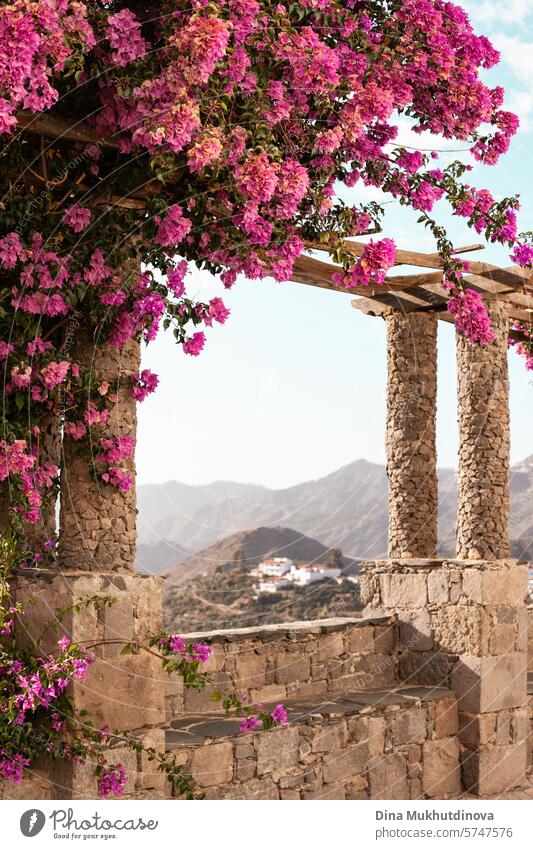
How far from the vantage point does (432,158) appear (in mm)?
5605

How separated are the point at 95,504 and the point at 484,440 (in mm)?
4495

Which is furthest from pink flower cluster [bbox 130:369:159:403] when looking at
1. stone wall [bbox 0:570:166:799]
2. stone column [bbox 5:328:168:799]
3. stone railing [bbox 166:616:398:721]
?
stone railing [bbox 166:616:398:721]

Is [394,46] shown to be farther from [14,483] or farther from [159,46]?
[14,483]

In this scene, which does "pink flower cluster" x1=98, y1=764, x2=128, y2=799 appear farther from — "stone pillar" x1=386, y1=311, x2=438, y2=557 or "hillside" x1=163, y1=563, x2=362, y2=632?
"hillside" x1=163, y1=563, x2=362, y2=632

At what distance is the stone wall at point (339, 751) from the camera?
18.0 ft

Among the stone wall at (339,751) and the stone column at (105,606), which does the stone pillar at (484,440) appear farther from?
the stone column at (105,606)

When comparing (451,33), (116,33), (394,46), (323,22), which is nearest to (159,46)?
(116,33)

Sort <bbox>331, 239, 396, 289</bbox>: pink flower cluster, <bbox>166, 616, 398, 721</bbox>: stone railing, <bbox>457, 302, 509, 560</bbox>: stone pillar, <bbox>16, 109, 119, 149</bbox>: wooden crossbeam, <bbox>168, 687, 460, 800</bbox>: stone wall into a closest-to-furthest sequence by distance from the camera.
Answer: <bbox>16, 109, 119, 149</bbox>: wooden crossbeam → <bbox>331, 239, 396, 289</bbox>: pink flower cluster → <bbox>168, 687, 460, 800</bbox>: stone wall → <bbox>166, 616, 398, 721</bbox>: stone railing → <bbox>457, 302, 509, 560</bbox>: stone pillar

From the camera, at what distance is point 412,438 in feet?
28.1

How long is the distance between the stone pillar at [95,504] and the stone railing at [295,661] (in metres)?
1.40

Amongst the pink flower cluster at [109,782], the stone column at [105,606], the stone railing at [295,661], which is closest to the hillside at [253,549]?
the stone railing at [295,661]

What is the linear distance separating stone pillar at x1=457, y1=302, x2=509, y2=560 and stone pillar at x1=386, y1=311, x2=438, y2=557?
285 mm

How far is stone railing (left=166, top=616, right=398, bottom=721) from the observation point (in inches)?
246

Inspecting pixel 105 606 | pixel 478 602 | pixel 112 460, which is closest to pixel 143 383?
pixel 112 460
